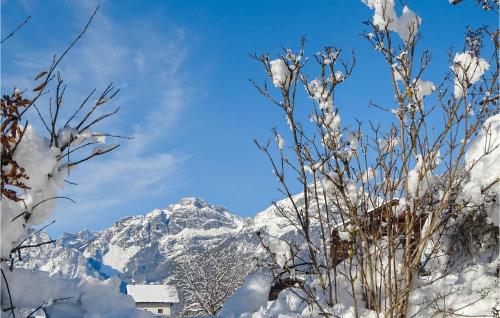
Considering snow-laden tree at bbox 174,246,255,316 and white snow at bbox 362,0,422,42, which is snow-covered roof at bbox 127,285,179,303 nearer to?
snow-laden tree at bbox 174,246,255,316

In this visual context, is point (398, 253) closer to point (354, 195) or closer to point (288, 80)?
point (354, 195)

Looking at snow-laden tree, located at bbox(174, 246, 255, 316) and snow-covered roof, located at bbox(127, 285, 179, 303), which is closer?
snow-laden tree, located at bbox(174, 246, 255, 316)

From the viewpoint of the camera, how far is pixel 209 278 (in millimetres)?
38219

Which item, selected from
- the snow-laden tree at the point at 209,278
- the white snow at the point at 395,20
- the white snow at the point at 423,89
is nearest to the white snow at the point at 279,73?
the white snow at the point at 395,20

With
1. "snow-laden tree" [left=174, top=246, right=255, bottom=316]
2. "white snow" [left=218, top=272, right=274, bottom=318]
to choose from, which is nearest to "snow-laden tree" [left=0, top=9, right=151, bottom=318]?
"white snow" [left=218, top=272, right=274, bottom=318]

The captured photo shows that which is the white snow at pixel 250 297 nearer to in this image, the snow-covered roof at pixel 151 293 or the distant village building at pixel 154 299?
the snow-covered roof at pixel 151 293

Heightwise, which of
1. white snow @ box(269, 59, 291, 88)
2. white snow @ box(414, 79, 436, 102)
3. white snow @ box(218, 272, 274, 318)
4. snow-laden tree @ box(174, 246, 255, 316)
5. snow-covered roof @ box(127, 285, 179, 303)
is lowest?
white snow @ box(218, 272, 274, 318)

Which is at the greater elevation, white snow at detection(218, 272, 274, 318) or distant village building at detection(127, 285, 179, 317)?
distant village building at detection(127, 285, 179, 317)

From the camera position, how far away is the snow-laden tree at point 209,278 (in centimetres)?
3672

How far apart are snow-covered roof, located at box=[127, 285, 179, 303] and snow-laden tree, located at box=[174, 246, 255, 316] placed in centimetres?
2295

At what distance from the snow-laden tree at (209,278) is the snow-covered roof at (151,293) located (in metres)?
22.9

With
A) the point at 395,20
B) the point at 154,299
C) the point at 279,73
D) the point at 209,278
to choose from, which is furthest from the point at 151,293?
the point at 395,20

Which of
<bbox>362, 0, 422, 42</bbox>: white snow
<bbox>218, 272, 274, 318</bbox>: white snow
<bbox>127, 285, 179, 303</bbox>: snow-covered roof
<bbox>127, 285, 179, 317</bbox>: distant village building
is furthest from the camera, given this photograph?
<bbox>127, 285, 179, 303</bbox>: snow-covered roof

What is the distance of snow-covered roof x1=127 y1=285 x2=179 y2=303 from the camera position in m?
64.9
